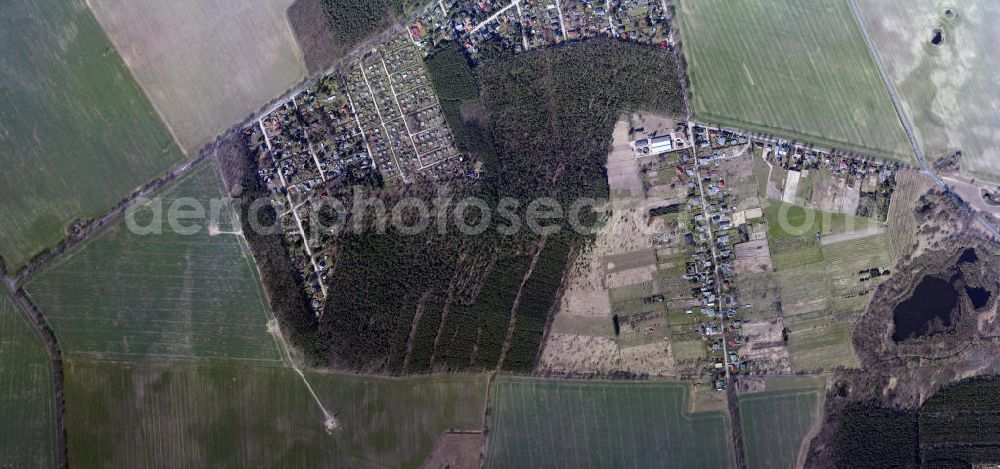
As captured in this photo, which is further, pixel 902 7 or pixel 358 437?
pixel 902 7

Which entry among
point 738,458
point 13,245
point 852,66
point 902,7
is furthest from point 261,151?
point 902,7

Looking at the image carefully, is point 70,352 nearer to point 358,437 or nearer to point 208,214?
point 208,214

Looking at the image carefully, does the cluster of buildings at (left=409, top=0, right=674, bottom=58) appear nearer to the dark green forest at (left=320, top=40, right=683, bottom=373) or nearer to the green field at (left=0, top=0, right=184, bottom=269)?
the dark green forest at (left=320, top=40, right=683, bottom=373)

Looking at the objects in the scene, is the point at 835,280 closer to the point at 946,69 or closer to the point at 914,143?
the point at 914,143

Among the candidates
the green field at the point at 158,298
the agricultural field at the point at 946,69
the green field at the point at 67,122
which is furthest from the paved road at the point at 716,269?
the green field at the point at 67,122

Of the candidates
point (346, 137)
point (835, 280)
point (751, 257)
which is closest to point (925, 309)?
point (835, 280)
